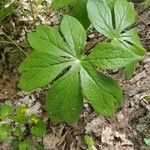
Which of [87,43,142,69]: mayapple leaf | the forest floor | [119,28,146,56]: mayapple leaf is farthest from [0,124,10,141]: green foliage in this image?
[119,28,146,56]: mayapple leaf

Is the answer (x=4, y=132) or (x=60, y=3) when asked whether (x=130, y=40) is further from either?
(x=4, y=132)

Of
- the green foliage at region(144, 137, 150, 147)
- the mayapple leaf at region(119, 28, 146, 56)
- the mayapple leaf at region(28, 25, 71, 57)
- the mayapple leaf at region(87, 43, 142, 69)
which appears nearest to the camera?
the mayapple leaf at region(87, 43, 142, 69)

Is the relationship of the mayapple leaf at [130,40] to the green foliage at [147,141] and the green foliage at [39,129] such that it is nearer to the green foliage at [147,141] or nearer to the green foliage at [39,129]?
the green foliage at [147,141]

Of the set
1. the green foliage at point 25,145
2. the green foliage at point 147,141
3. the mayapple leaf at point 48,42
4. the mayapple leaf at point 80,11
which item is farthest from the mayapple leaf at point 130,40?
the green foliage at point 25,145

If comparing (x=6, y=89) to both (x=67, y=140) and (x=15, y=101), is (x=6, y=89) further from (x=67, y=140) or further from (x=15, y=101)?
(x=67, y=140)


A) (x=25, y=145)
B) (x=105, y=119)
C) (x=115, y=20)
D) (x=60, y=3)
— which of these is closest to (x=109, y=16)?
(x=115, y=20)

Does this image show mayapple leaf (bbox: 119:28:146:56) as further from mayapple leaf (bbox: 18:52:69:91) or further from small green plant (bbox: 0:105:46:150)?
small green plant (bbox: 0:105:46:150)
